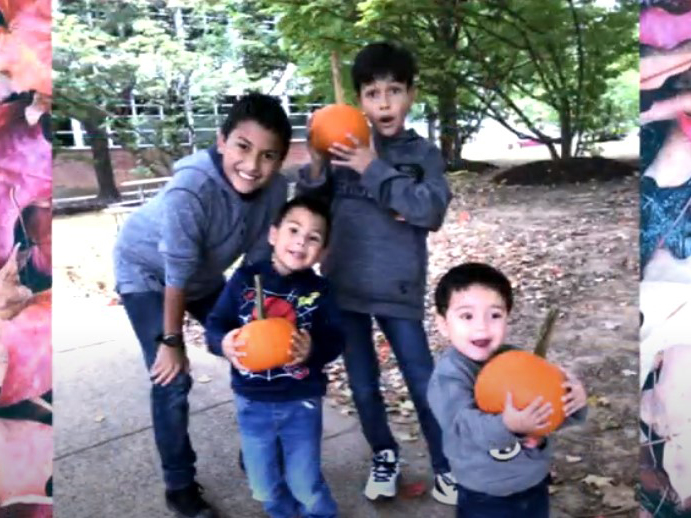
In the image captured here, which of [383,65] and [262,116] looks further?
[383,65]

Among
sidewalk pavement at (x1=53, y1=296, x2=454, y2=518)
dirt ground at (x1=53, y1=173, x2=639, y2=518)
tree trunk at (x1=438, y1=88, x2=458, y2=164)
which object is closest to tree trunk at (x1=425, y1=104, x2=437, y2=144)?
tree trunk at (x1=438, y1=88, x2=458, y2=164)

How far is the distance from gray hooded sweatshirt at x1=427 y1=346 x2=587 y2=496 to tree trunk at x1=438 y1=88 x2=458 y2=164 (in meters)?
10.1

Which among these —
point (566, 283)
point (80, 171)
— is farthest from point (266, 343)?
point (80, 171)

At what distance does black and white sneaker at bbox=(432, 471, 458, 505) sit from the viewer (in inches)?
120

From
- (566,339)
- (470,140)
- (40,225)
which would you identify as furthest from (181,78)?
(40,225)

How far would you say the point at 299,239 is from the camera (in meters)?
2.50

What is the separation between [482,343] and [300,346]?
0.65m

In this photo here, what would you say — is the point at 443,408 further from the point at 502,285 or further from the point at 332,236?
the point at 332,236

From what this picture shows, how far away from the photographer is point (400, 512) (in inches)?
120

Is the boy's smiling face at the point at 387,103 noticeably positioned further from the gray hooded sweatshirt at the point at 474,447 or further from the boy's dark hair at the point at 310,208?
the gray hooded sweatshirt at the point at 474,447

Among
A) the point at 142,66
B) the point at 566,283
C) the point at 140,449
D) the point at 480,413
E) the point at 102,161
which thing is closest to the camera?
the point at 480,413

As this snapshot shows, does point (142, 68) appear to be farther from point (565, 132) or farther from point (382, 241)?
point (382, 241)

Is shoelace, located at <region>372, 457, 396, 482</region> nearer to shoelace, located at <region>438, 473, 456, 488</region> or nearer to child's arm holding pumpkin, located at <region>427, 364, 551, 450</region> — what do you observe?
shoelace, located at <region>438, 473, 456, 488</region>

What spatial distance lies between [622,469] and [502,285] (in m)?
1.85
